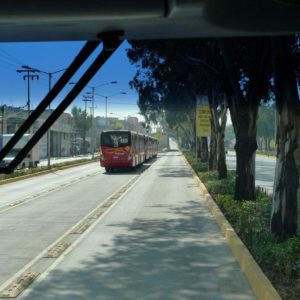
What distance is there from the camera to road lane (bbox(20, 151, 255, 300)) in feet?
22.4

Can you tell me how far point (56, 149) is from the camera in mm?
97125

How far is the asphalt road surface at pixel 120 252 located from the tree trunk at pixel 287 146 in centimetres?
108

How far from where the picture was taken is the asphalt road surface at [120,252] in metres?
6.98

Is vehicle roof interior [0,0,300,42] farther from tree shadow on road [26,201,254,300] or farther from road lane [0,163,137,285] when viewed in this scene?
road lane [0,163,137,285]

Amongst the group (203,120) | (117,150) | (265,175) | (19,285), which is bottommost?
(265,175)

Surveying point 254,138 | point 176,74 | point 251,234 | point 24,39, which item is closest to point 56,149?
point 176,74

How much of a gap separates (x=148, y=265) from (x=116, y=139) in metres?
32.3

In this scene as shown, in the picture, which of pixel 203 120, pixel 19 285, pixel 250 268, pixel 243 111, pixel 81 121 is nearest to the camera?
pixel 19 285

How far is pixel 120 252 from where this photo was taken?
9.60m

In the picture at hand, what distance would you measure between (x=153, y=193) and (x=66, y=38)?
1925cm

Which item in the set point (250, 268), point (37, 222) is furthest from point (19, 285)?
point (37, 222)

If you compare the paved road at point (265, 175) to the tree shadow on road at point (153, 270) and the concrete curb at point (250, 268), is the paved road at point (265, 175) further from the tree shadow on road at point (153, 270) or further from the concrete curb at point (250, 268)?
the concrete curb at point (250, 268)

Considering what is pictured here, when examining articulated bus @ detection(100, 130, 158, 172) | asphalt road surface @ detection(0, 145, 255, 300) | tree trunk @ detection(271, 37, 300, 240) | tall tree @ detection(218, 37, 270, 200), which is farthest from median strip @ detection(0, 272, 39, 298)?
articulated bus @ detection(100, 130, 158, 172)

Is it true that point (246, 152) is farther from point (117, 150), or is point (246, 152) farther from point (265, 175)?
point (117, 150)
